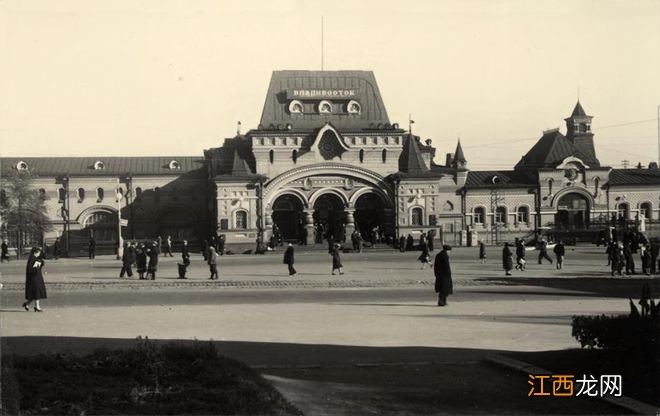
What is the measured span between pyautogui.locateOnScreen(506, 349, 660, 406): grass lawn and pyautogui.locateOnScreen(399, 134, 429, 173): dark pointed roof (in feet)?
159

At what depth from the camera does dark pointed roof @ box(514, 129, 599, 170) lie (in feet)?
214

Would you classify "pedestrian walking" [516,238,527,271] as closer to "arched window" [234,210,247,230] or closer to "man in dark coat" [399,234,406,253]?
"man in dark coat" [399,234,406,253]

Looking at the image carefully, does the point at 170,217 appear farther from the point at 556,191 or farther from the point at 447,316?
the point at 447,316

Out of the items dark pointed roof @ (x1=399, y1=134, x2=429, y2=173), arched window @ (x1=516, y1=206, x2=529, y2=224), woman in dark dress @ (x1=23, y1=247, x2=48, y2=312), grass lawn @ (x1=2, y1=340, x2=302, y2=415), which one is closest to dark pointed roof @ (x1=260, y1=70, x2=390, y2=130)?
dark pointed roof @ (x1=399, y1=134, x2=429, y2=173)

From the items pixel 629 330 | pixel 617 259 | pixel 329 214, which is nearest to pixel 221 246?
pixel 329 214

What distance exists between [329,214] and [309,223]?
135 inches

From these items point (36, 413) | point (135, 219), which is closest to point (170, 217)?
point (135, 219)

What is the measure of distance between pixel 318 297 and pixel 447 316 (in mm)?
5756

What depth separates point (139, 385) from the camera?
313 inches

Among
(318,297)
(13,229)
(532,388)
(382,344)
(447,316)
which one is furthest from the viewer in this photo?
(13,229)

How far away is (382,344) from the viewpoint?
1186cm

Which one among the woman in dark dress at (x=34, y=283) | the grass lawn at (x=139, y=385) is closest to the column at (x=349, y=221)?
the woman in dark dress at (x=34, y=283)

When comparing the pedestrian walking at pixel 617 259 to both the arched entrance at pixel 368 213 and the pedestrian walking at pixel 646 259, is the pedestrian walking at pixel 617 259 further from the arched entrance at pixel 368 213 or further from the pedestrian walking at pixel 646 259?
the arched entrance at pixel 368 213

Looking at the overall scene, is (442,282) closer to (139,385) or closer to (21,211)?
(139,385)
